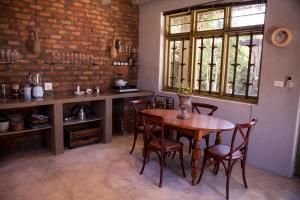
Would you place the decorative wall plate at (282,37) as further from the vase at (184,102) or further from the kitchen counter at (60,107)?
the kitchen counter at (60,107)

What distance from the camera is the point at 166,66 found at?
4949mm

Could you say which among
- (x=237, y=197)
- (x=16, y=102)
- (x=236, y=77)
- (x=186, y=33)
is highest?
(x=186, y=33)

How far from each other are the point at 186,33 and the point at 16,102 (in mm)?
3103

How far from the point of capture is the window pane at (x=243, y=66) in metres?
3.56

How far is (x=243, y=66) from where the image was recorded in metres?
3.72

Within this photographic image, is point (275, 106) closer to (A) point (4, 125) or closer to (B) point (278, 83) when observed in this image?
(B) point (278, 83)

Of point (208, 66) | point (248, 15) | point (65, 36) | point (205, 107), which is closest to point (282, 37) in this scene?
point (248, 15)

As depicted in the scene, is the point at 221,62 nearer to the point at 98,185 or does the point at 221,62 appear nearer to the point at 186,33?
the point at 186,33

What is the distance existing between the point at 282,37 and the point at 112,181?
2.91 m

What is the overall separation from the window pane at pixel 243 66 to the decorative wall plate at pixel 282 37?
1.03 feet

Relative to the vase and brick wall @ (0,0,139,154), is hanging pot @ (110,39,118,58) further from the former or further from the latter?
the vase

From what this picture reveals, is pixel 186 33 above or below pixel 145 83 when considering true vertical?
above

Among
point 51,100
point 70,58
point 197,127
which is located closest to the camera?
point 197,127

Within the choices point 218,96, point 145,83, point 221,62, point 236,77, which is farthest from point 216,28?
point 145,83
